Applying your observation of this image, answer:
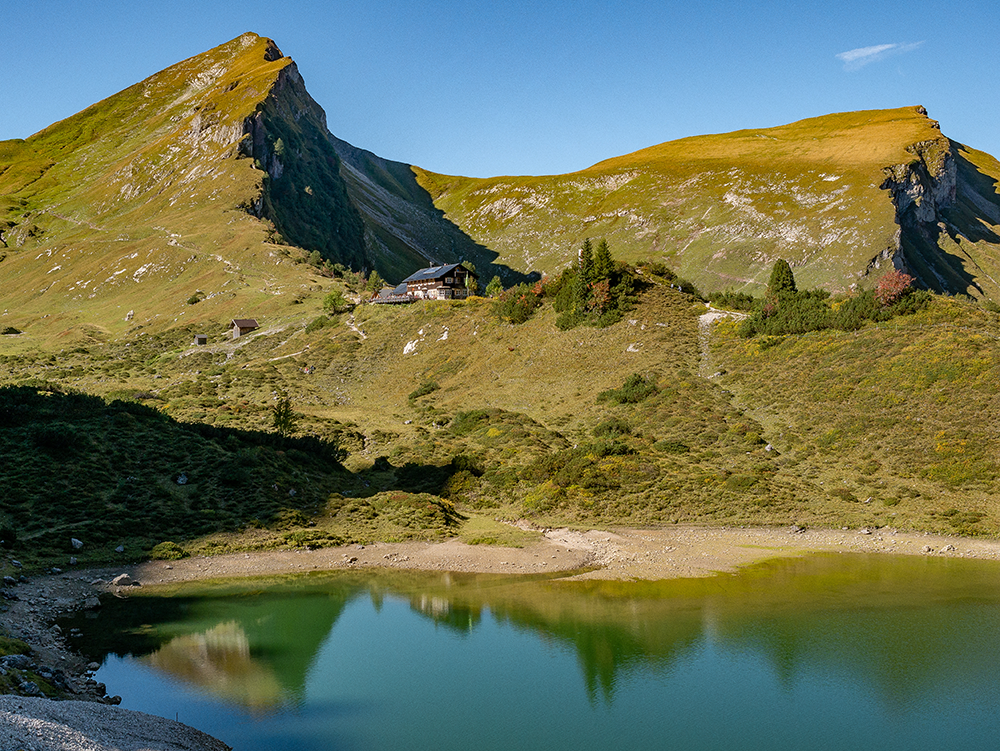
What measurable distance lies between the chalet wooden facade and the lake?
294ft

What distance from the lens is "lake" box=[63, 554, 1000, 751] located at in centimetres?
2180

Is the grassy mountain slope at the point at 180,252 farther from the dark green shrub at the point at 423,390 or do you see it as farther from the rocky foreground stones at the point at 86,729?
the rocky foreground stones at the point at 86,729

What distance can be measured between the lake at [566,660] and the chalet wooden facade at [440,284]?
8965 cm

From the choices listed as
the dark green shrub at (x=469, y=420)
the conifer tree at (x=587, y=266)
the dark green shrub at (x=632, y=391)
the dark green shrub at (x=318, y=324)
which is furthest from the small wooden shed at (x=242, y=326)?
the dark green shrub at (x=632, y=391)

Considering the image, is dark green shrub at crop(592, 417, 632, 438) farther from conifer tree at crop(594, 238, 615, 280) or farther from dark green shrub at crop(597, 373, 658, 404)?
conifer tree at crop(594, 238, 615, 280)

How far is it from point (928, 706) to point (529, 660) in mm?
13632

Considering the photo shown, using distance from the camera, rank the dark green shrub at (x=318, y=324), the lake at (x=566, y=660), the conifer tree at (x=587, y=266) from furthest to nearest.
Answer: the dark green shrub at (x=318, y=324), the conifer tree at (x=587, y=266), the lake at (x=566, y=660)

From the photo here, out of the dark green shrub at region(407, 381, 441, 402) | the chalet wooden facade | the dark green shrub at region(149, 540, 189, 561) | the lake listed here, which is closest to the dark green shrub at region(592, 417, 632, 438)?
the dark green shrub at region(407, 381, 441, 402)

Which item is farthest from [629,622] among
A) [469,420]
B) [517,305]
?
[517,305]

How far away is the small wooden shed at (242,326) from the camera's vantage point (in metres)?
114

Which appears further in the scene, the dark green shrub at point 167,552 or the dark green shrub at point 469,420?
the dark green shrub at point 469,420

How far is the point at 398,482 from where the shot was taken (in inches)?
2203

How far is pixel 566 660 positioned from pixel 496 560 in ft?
41.4

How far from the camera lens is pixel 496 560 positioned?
3950 cm
